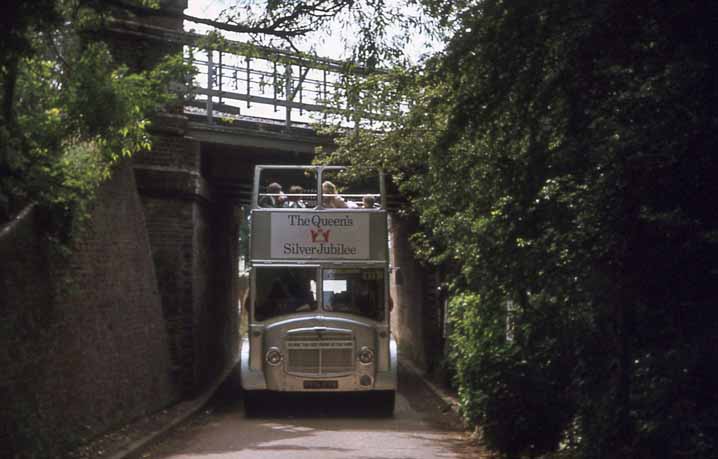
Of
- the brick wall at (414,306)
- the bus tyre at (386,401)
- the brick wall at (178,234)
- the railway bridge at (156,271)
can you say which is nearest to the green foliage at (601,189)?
the railway bridge at (156,271)

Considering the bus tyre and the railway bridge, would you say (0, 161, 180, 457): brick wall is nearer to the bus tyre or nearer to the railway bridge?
the railway bridge

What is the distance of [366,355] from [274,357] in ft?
5.28

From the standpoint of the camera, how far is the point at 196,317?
2203 cm

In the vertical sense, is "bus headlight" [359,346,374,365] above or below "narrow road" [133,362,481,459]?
above

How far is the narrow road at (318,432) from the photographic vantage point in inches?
537

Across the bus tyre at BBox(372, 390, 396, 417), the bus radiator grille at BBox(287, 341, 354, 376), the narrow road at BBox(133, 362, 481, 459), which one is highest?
the bus radiator grille at BBox(287, 341, 354, 376)

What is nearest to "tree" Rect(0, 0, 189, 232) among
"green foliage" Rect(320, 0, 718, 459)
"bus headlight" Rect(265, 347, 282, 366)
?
"green foliage" Rect(320, 0, 718, 459)

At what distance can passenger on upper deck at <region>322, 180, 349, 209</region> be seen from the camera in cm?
1920

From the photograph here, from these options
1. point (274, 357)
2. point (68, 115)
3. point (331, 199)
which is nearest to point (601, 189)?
point (68, 115)

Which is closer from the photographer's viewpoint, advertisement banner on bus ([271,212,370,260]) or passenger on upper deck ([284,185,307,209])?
advertisement banner on bus ([271,212,370,260])

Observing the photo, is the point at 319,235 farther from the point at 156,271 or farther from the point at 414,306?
the point at 414,306

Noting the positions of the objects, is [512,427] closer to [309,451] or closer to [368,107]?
[309,451]

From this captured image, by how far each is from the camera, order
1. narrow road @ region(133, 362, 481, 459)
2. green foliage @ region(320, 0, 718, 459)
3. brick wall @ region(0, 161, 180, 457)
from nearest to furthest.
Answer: green foliage @ region(320, 0, 718, 459) < brick wall @ region(0, 161, 180, 457) < narrow road @ region(133, 362, 481, 459)

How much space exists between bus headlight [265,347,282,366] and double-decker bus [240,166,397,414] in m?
0.02
